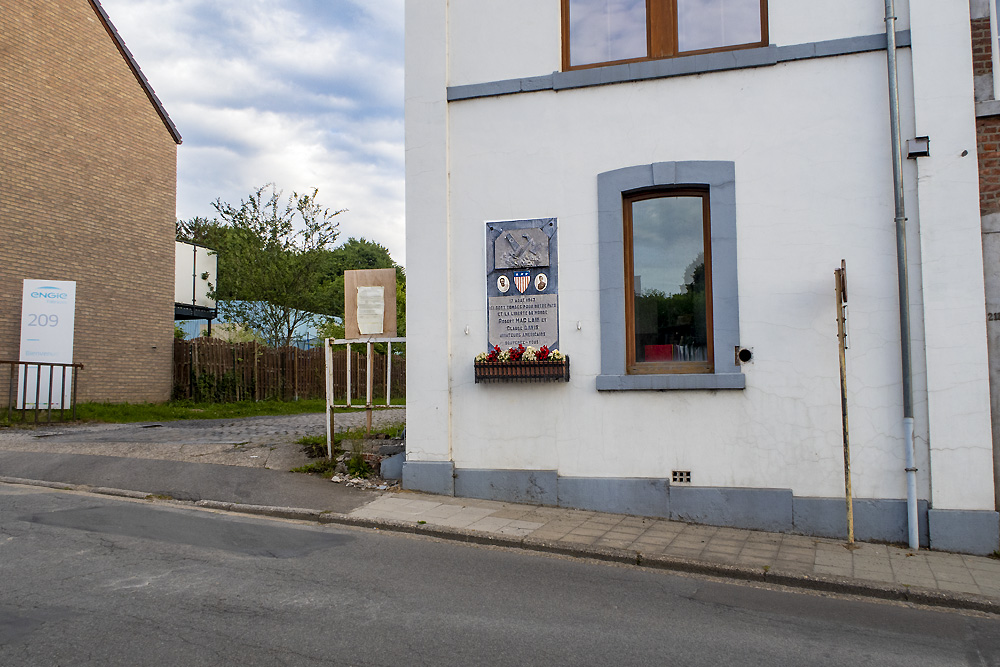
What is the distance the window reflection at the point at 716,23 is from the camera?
8148 mm

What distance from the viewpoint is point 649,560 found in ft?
21.0

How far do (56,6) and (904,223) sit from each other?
18467 mm

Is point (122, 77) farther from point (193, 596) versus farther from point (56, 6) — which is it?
point (193, 596)

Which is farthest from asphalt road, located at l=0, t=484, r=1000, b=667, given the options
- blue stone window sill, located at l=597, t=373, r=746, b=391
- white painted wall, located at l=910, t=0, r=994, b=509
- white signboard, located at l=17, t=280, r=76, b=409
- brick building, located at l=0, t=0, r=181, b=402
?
brick building, located at l=0, t=0, r=181, b=402

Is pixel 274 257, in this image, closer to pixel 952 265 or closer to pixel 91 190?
pixel 91 190

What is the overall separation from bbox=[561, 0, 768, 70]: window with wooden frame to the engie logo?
13.0m

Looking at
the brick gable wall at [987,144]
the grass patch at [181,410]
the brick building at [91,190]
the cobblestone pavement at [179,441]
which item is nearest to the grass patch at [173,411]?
the grass patch at [181,410]

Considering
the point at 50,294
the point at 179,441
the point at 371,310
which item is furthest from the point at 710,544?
the point at 50,294

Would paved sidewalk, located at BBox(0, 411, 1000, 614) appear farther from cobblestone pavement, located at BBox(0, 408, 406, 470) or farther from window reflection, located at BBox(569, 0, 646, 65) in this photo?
window reflection, located at BBox(569, 0, 646, 65)

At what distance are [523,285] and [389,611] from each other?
439 cm

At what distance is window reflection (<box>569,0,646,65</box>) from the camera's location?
8.47m

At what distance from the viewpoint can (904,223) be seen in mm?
7355

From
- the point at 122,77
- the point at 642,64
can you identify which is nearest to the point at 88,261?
the point at 122,77

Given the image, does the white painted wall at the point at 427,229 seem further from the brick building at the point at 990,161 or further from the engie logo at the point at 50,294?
the engie logo at the point at 50,294
